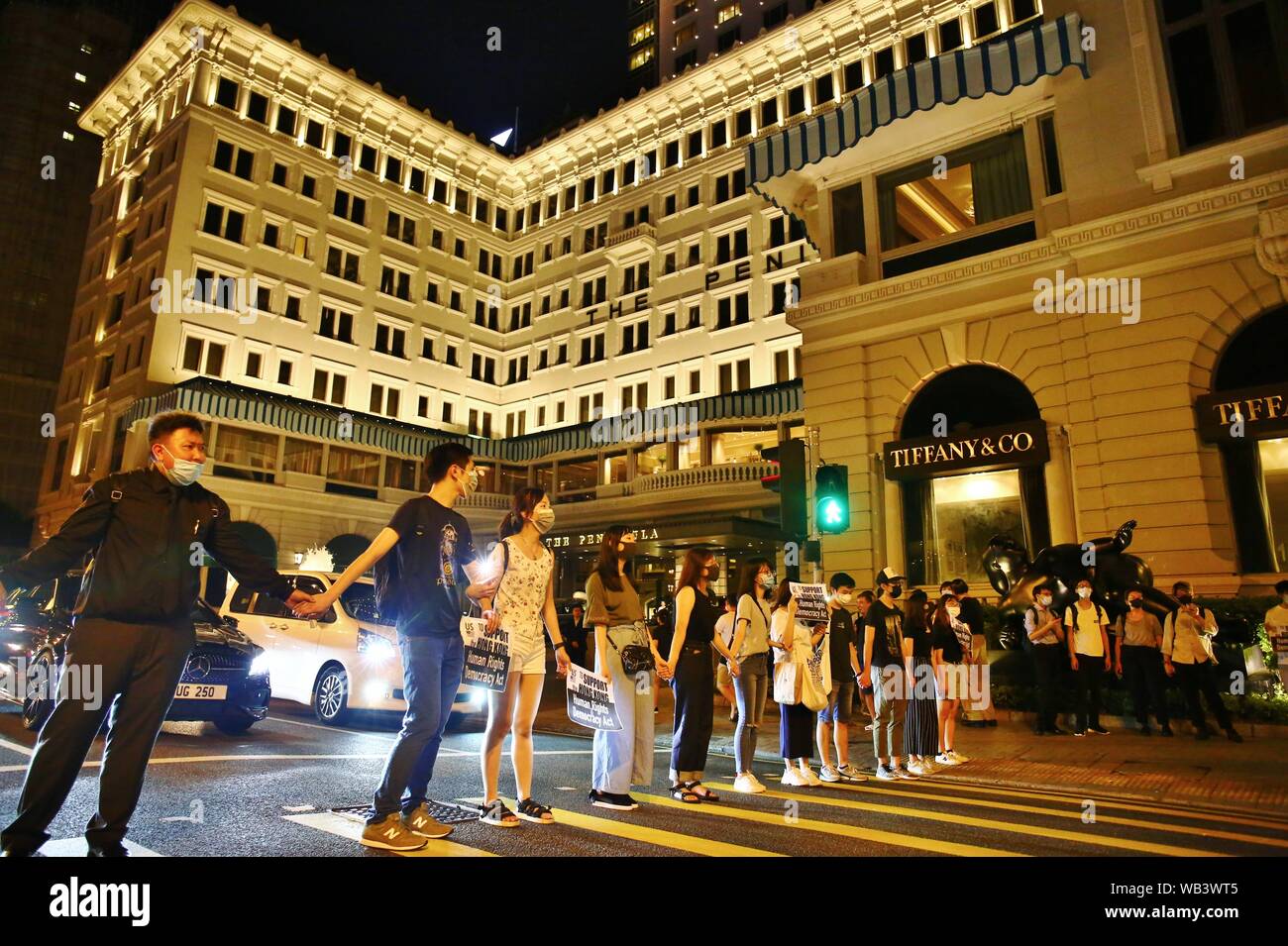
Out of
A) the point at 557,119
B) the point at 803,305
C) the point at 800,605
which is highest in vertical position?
the point at 557,119

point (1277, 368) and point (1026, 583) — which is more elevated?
point (1277, 368)

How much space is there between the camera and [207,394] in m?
32.0

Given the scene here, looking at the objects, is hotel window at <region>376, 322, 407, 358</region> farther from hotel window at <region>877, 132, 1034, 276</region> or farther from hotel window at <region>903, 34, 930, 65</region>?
hotel window at <region>877, 132, 1034, 276</region>

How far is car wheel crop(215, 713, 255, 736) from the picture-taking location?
26.9ft

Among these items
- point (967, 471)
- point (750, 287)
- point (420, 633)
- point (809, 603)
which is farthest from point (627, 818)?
point (750, 287)

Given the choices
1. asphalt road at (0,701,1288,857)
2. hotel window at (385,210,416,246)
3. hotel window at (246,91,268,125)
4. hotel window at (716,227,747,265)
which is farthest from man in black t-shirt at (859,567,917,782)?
hotel window at (246,91,268,125)

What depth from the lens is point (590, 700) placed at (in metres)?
5.54

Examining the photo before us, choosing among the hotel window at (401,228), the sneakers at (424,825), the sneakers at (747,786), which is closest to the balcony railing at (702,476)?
the hotel window at (401,228)

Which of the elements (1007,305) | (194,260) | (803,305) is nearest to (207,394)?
(194,260)

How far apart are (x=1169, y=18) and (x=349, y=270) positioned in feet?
122

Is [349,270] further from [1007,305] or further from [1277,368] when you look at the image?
[1277,368]

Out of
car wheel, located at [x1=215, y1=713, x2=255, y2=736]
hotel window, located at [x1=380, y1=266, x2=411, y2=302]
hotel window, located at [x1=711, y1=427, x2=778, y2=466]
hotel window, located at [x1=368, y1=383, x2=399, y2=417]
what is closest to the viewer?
car wheel, located at [x1=215, y1=713, x2=255, y2=736]

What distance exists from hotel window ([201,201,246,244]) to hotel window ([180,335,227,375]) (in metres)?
5.38
